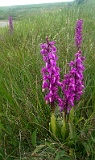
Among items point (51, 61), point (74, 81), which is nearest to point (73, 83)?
point (74, 81)

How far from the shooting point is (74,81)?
103 centimetres

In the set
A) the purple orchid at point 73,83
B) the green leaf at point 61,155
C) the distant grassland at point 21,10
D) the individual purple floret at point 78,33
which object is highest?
the distant grassland at point 21,10

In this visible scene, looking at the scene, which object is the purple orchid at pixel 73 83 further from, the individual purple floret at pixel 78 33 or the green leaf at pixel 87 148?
the individual purple floret at pixel 78 33

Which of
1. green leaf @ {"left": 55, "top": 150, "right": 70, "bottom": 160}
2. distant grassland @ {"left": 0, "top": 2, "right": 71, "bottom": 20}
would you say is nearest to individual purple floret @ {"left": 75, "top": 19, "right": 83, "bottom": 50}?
green leaf @ {"left": 55, "top": 150, "right": 70, "bottom": 160}

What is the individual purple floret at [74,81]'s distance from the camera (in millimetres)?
1008

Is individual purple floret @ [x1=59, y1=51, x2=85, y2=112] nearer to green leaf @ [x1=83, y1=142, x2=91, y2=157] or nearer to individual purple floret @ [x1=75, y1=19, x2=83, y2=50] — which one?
green leaf @ [x1=83, y1=142, x2=91, y2=157]

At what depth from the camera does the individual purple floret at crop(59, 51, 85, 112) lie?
101 cm

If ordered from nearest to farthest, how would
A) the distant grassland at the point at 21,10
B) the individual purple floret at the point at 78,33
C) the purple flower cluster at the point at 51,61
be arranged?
1. the purple flower cluster at the point at 51,61
2. the individual purple floret at the point at 78,33
3. the distant grassland at the point at 21,10

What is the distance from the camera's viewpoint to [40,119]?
4.18ft

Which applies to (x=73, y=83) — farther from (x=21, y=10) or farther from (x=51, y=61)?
(x=21, y=10)

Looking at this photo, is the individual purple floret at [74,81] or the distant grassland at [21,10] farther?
the distant grassland at [21,10]

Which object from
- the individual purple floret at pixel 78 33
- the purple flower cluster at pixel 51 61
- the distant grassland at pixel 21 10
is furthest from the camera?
the distant grassland at pixel 21 10

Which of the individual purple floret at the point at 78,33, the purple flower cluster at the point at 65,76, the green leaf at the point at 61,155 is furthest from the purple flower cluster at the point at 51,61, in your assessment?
the individual purple floret at the point at 78,33

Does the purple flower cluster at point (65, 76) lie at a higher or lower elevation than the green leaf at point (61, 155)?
higher
